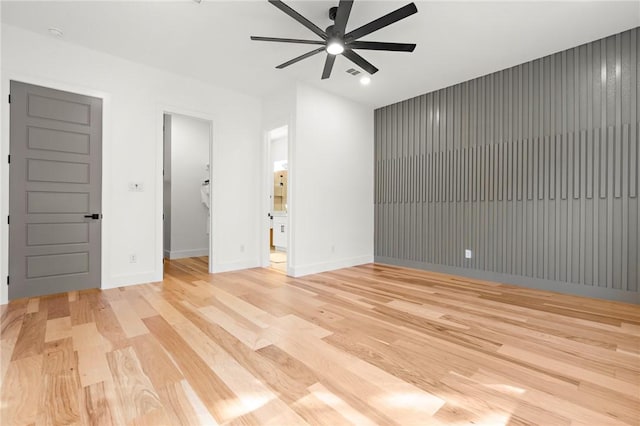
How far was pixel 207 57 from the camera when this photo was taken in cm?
373

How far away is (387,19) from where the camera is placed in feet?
7.91

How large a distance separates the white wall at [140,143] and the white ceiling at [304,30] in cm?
22

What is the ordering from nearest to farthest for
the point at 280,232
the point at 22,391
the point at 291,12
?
the point at 22,391, the point at 291,12, the point at 280,232

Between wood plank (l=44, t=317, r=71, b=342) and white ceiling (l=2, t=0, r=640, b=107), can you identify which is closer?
wood plank (l=44, t=317, r=71, b=342)

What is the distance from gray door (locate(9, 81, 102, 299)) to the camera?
315 centimetres

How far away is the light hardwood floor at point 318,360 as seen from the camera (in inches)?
56.1

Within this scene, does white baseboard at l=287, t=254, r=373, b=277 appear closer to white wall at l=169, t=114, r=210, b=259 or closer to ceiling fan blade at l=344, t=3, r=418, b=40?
→ white wall at l=169, t=114, r=210, b=259

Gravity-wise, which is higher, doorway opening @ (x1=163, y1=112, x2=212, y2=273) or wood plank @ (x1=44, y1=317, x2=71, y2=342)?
doorway opening @ (x1=163, y1=112, x2=212, y2=273)

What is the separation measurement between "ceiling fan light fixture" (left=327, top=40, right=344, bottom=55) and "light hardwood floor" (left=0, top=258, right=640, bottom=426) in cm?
262

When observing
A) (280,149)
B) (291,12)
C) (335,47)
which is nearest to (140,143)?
(291,12)

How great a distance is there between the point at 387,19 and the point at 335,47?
0.60 metres

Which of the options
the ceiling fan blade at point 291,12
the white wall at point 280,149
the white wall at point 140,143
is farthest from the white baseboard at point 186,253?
the ceiling fan blade at point 291,12

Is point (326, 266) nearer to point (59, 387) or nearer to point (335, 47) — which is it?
point (335, 47)

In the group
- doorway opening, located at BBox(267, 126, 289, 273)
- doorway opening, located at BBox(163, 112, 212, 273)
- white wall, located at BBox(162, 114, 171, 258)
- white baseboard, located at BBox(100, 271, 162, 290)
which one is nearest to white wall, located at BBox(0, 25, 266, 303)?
white baseboard, located at BBox(100, 271, 162, 290)
